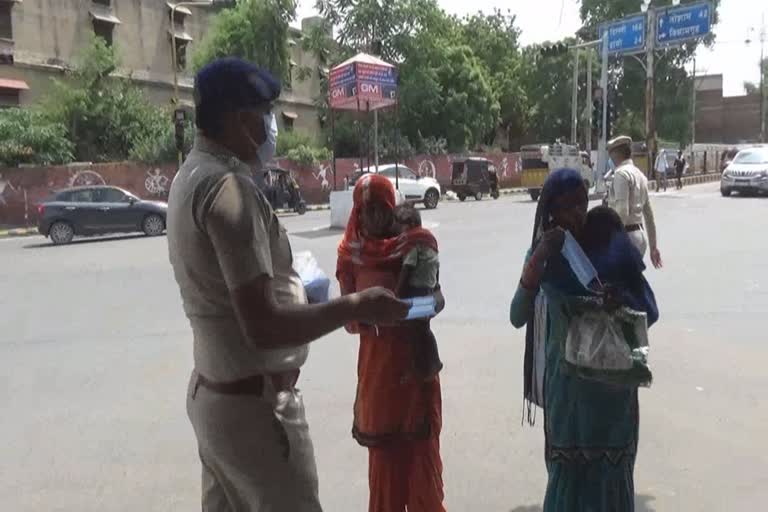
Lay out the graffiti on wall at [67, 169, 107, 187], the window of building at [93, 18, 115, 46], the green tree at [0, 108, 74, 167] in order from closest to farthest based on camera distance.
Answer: the green tree at [0, 108, 74, 167]
the graffiti on wall at [67, 169, 107, 187]
the window of building at [93, 18, 115, 46]

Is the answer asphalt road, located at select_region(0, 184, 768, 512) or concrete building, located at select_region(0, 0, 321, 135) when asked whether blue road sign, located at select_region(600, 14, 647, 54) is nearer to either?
concrete building, located at select_region(0, 0, 321, 135)

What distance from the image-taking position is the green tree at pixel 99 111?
29906mm

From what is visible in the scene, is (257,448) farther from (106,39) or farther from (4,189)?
(106,39)

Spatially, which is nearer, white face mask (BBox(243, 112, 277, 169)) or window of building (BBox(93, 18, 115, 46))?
white face mask (BBox(243, 112, 277, 169))

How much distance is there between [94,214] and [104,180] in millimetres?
8742

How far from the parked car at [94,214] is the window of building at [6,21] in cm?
1543

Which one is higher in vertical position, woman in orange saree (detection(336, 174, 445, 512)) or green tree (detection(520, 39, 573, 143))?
green tree (detection(520, 39, 573, 143))

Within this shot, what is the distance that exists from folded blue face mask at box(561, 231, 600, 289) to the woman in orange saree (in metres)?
0.64

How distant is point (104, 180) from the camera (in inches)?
1053

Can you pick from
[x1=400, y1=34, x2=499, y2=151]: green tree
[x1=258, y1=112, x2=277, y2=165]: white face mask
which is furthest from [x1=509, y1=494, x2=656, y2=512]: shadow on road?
[x1=400, y1=34, x2=499, y2=151]: green tree

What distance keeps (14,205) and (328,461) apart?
2348cm

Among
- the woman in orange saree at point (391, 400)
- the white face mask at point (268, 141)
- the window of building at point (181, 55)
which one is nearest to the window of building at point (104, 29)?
the window of building at point (181, 55)

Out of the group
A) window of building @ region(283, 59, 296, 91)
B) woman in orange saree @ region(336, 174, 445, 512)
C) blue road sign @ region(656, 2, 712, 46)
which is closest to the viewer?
woman in orange saree @ region(336, 174, 445, 512)

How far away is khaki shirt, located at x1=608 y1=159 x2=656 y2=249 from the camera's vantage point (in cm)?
657
